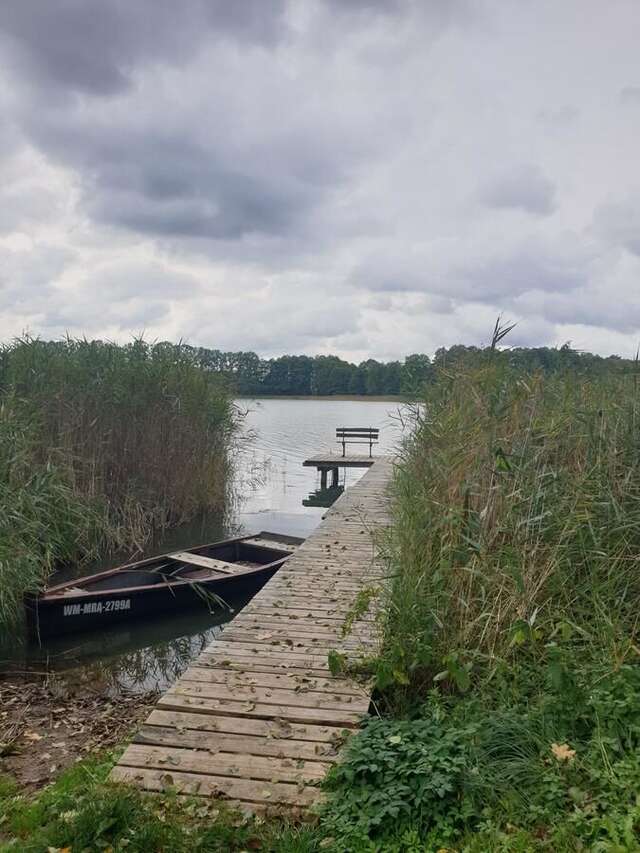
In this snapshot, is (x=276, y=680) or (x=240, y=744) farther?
(x=276, y=680)

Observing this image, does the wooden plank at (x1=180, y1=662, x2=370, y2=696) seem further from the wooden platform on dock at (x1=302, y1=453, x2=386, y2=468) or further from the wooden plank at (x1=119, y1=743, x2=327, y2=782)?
the wooden platform on dock at (x1=302, y1=453, x2=386, y2=468)

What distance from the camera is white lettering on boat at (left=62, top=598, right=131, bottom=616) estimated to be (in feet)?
23.3

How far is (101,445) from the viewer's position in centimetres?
1138

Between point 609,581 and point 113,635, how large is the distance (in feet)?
17.7

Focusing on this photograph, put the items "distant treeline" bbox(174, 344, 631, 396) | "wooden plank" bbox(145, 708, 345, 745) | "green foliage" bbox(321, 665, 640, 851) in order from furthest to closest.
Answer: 1. "distant treeline" bbox(174, 344, 631, 396)
2. "wooden plank" bbox(145, 708, 345, 745)
3. "green foliage" bbox(321, 665, 640, 851)

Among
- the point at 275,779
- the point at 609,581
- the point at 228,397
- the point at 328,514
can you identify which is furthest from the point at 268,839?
the point at 228,397

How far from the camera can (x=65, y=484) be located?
10328mm

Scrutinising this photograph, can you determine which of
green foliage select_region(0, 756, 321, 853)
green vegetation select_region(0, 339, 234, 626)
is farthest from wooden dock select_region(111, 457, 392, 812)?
green vegetation select_region(0, 339, 234, 626)

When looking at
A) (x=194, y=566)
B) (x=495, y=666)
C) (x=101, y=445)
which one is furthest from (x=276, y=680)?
(x=101, y=445)

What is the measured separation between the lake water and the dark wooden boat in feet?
0.56

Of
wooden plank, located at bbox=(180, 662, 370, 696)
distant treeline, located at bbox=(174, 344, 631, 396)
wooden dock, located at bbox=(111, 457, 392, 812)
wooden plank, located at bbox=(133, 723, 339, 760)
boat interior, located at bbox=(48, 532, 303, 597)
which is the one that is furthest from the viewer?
boat interior, located at bbox=(48, 532, 303, 597)

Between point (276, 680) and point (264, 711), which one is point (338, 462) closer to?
point (276, 680)

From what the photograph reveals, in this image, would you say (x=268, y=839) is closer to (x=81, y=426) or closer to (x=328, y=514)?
(x=328, y=514)

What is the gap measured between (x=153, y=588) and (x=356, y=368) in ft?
70.2
